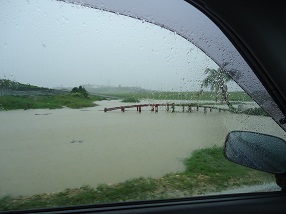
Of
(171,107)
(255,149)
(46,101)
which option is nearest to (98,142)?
(46,101)

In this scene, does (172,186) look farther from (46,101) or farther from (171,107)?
(46,101)

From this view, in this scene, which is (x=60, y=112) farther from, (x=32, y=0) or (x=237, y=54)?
(x=237, y=54)

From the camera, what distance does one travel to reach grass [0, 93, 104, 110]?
218cm

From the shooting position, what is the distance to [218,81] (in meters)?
2.42

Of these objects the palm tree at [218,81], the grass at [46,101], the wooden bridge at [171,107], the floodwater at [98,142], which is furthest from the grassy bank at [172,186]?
the grass at [46,101]

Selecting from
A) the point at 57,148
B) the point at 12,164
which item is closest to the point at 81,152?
the point at 57,148

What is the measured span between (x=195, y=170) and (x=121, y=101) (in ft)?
2.58

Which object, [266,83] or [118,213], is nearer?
[118,213]

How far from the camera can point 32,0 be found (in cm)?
203

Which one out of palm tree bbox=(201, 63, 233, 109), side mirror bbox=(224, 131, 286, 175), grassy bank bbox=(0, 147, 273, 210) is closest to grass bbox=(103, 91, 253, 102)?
palm tree bbox=(201, 63, 233, 109)

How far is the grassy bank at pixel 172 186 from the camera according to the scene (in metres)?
2.10

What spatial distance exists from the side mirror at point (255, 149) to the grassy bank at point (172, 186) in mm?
104

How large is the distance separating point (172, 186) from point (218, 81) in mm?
851

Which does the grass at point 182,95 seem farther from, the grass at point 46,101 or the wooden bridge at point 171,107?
the grass at point 46,101
